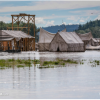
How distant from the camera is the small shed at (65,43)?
73.9 metres

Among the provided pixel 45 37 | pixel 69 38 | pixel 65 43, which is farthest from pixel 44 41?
pixel 65 43

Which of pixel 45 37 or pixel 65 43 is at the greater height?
pixel 45 37

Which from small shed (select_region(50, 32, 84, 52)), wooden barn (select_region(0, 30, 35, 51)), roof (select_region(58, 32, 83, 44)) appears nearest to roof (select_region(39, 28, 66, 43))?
wooden barn (select_region(0, 30, 35, 51))

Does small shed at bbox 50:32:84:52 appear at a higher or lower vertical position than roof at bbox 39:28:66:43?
lower

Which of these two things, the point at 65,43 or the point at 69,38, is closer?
the point at 65,43

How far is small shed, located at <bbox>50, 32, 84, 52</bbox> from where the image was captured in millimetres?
73875

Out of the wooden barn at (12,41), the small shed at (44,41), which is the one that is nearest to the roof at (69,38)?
the small shed at (44,41)

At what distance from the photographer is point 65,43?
242 feet

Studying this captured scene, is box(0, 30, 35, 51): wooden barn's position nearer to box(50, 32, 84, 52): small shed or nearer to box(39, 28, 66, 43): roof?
box(39, 28, 66, 43): roof

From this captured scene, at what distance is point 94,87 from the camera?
12.6 m

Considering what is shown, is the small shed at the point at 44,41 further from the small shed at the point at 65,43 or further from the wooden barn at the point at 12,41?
the small shed at the point at 65,43

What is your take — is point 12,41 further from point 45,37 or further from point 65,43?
point 45,37

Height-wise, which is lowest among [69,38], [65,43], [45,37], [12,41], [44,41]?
[65,43]

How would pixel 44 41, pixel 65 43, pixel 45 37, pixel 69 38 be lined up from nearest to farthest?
pixel 65 43
pixel 69 38
pixel 44 41
pixel 45 37
